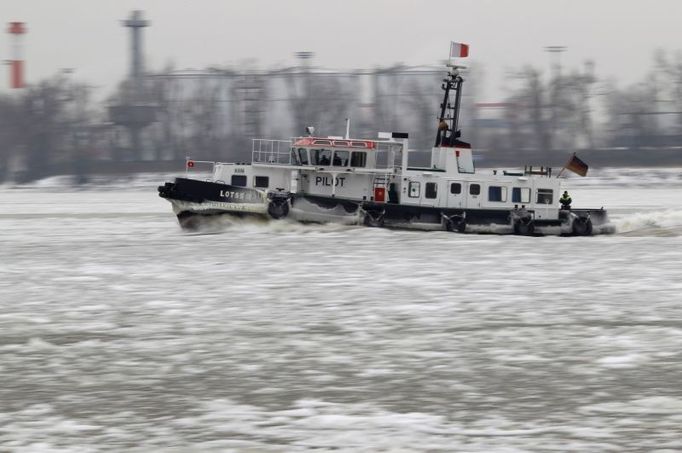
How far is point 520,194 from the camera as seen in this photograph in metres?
27.9

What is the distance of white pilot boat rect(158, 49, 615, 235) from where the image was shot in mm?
27234

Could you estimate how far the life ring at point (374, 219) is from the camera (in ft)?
89.3

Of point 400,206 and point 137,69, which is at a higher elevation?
point 137,69

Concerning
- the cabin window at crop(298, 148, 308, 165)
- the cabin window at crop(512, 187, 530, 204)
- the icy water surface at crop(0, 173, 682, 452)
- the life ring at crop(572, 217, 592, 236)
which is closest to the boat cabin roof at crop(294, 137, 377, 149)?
the cabin window at crop(298, 148, 308, 165)

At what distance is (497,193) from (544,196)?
1346 millimetres

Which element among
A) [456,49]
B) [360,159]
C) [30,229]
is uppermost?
[456,49]

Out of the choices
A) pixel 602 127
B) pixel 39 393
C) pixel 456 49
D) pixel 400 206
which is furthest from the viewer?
pixel 602 127

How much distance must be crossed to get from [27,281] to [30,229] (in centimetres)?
1344

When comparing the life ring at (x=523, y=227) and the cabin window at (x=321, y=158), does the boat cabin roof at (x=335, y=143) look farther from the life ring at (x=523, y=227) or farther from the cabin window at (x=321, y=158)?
the life ring at (x=523, y=227)

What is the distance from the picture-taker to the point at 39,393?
977 cm

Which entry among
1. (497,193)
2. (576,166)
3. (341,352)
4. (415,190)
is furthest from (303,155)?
(341,352)

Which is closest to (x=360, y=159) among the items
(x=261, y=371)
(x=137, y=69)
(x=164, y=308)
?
(x=164, y=308)

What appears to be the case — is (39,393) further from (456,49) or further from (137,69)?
(137,69)

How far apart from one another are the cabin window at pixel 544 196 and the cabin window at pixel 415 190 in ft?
10.6
